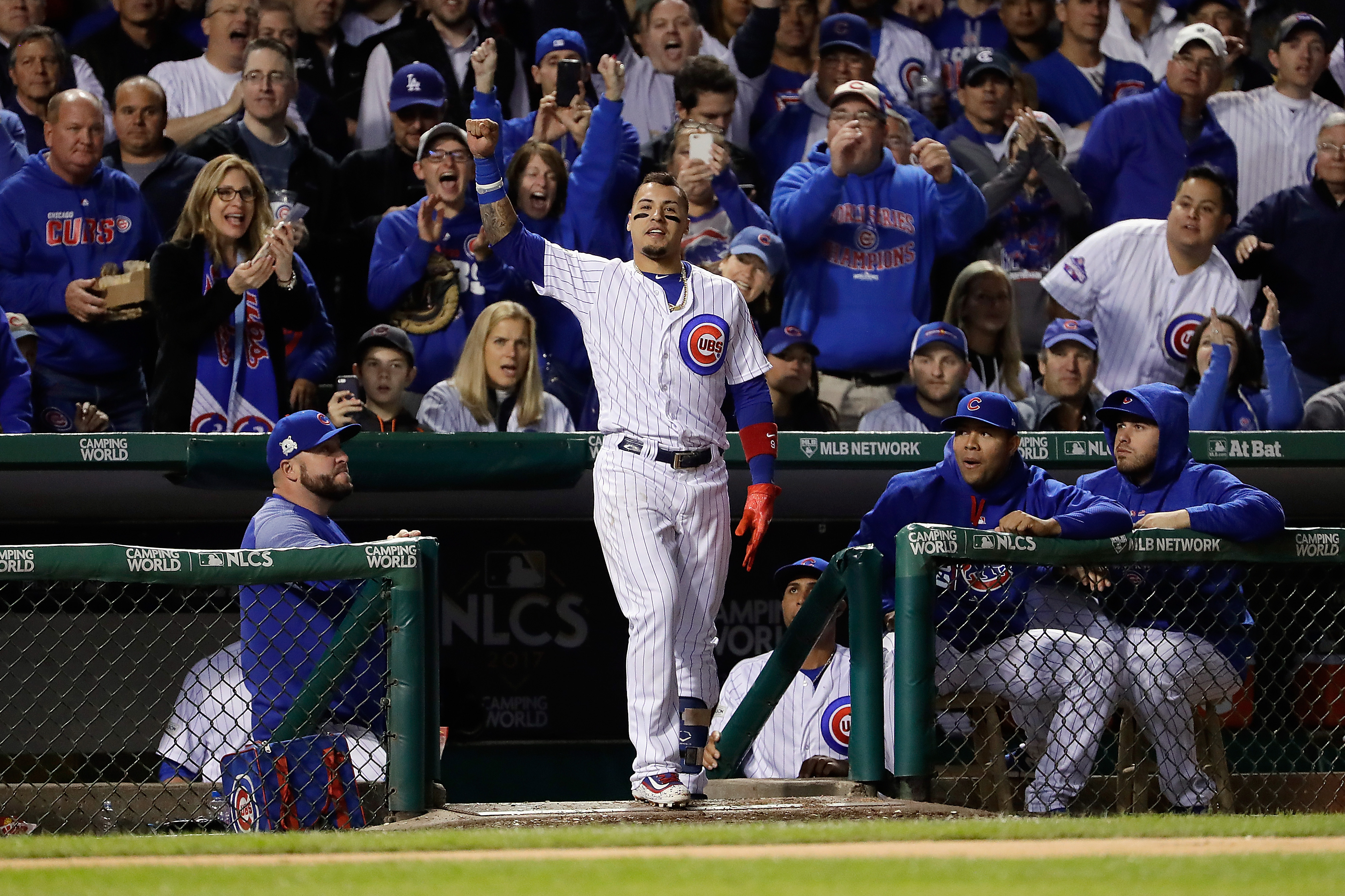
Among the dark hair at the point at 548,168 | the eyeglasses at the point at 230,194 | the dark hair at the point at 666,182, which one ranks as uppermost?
the dark hair at the point at 548,168

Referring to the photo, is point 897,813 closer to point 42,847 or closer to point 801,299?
point 42,847

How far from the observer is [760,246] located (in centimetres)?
634

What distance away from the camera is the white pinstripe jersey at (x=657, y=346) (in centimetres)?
393

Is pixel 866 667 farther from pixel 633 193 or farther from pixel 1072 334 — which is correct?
pixel 633 193

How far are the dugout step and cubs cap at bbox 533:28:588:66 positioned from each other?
390 centimetres

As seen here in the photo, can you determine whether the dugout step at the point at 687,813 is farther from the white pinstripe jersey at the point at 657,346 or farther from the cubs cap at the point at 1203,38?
the cubs cap at the point at 1203,38

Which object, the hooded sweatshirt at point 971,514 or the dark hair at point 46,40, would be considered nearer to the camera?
the hooded sweatshirt at point 971,514

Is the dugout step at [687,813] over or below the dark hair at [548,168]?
below

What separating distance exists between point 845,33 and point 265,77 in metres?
2.55

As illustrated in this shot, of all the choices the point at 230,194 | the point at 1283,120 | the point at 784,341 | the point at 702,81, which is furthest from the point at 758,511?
the point at 1283,120

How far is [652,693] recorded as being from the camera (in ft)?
12.1

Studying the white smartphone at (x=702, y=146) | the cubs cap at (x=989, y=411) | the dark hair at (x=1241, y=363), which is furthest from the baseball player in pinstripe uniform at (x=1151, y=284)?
the cubs cap at (x=989, y=411)

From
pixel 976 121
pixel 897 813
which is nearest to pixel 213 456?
pixel 897 813

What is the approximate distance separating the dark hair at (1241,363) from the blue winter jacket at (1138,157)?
0.95 m
